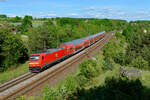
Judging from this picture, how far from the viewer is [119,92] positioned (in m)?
9.16

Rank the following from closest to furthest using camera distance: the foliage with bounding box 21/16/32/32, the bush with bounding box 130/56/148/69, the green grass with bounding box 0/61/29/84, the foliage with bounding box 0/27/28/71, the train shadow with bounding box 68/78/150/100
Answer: the train shadow with bounding box 68/78/150/100
the bush with bounding box 130/56/148/69
the green grass with bounding box 0/61/29/84
the foliage with bounding box 0/27/28/71
the foliage with bounding box 21/16/32/32

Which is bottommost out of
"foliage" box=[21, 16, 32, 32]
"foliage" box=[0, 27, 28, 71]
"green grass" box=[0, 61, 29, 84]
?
"green grass" box=[0, 61, 29, 84]

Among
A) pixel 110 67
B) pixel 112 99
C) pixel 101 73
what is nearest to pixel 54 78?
pixel 101 73

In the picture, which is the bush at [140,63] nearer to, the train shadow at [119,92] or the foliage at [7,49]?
the train shadow at [119,92]

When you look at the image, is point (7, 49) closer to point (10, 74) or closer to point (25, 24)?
point (10, 74)

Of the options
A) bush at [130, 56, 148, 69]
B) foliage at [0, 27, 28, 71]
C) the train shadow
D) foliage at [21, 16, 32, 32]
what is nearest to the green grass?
foliage at [0, 27, 28, 71]

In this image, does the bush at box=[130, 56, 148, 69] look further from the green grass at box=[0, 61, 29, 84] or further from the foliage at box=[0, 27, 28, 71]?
the foliage at box=[0, 27, 28, 71]

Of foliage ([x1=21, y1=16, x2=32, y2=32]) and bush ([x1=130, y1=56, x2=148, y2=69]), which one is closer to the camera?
bush ([x1=130, y1=56, x2=148, y2=69])

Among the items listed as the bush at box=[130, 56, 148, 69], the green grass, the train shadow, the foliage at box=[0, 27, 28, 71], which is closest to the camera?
the train shadow

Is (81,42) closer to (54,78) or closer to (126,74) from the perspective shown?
(54,78)

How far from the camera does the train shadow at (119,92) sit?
8553 mm

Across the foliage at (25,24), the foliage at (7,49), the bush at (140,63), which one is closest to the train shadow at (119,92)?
the bush at (140,63)

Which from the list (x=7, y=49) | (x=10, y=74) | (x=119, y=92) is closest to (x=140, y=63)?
(x=119, y=92)

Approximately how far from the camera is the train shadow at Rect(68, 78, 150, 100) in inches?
337
